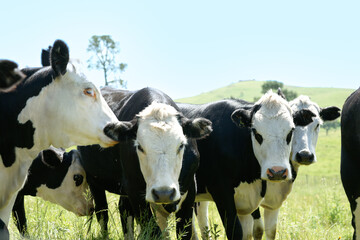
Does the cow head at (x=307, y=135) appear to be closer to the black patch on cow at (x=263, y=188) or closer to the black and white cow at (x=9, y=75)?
the black patch on cow at (x=263, y=188)

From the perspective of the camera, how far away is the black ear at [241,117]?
6.54 metres

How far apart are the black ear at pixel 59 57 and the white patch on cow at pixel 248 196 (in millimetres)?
3305

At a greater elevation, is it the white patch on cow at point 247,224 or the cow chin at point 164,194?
the cow chin at point 164,194

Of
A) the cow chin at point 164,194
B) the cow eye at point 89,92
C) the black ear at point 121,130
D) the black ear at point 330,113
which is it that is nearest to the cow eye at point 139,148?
the black ear at point 121,130

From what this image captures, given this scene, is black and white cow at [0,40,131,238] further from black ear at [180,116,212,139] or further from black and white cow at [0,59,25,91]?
black ear at [180,116,212,139]

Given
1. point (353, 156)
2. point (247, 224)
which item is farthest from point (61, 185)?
point (353, 156)

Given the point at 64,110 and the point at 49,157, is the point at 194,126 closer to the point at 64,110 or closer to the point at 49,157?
the point at 64,110

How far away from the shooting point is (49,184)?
8086mm

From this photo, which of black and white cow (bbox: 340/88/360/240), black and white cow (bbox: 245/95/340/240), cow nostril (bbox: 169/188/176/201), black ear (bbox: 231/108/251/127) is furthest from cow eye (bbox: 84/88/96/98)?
black and white cow (bbox: 245/95/340/240)

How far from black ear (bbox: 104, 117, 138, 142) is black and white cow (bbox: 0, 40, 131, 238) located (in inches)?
0.6

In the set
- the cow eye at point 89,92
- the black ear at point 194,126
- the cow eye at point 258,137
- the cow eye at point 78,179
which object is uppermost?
the cow eye at point 89,92

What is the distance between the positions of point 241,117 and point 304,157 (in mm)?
1325

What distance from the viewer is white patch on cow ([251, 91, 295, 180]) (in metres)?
6.11

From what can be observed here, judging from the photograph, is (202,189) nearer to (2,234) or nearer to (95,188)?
(95,188)
